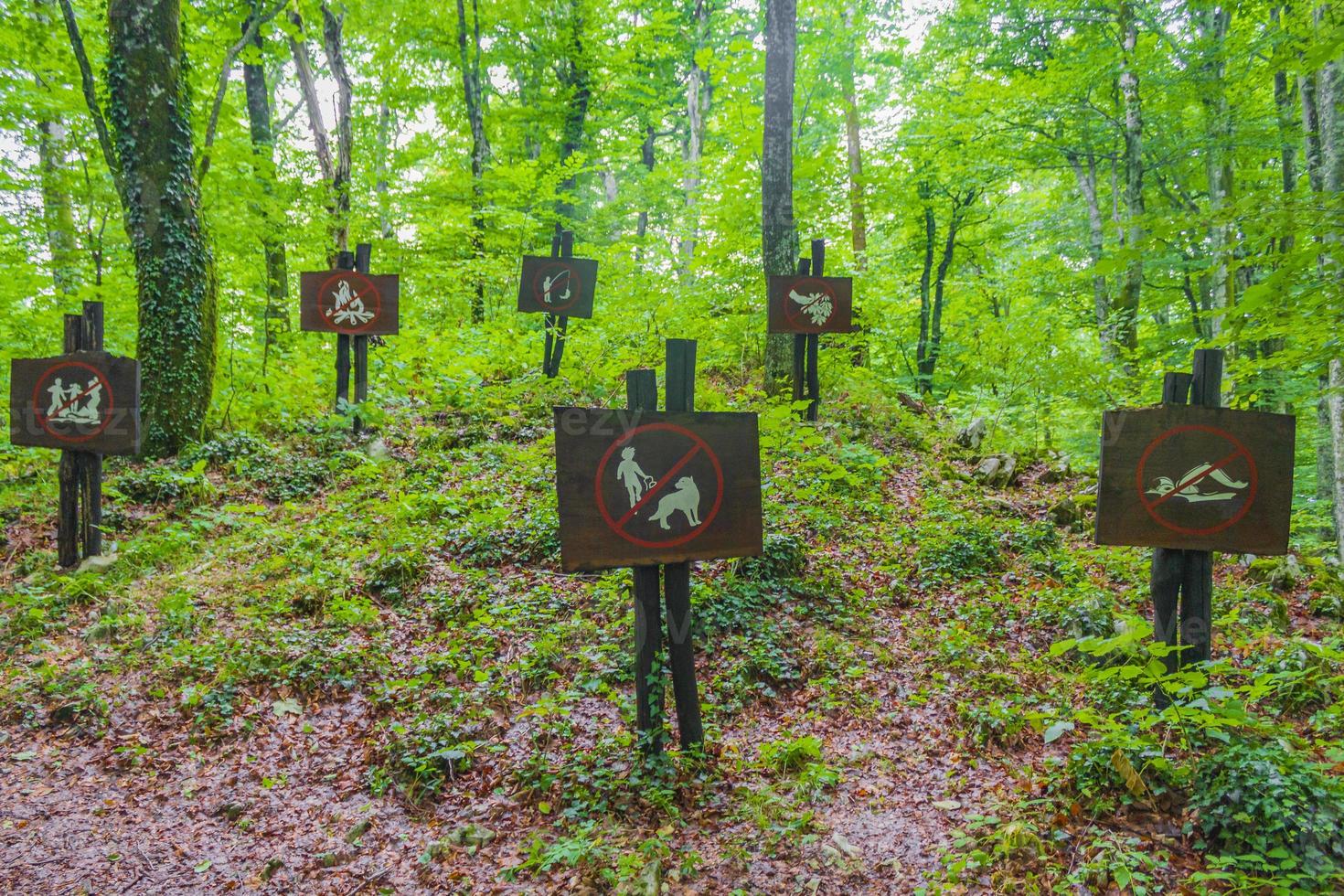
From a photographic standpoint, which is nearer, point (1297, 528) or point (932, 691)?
point (932, 691)

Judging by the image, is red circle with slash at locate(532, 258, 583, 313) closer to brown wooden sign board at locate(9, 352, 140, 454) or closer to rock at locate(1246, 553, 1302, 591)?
brown wooden sign board at locate(9, 352, 140, 454)

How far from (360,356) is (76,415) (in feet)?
13.5

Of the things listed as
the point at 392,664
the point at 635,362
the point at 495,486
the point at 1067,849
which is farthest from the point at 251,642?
the point at 635,362

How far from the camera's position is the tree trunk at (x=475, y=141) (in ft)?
50.9

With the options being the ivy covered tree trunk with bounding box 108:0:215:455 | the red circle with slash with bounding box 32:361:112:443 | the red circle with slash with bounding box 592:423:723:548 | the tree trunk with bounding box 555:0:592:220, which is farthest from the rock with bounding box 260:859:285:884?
the tree trunk with bounding box 555:0:592:220

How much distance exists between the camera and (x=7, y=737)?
448 cm

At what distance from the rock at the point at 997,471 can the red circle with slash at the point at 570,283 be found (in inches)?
260

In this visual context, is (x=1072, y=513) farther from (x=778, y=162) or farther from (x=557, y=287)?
(x=557, y=287)

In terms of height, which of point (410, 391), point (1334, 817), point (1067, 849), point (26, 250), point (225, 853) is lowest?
point (225, 853)

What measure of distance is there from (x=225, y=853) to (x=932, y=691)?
4.40 metres

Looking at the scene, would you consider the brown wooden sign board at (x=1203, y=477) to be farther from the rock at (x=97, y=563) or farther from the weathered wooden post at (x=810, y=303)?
the rock at (x=97, y=563)

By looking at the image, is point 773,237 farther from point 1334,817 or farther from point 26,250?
point 26,250

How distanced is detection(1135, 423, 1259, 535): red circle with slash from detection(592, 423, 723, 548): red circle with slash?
7.98 ft

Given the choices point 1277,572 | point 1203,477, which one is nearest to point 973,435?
point 1277,572
